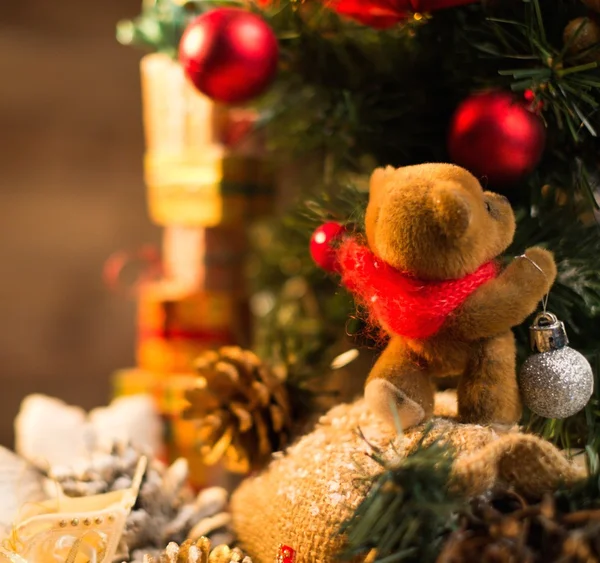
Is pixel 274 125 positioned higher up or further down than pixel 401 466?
higher up

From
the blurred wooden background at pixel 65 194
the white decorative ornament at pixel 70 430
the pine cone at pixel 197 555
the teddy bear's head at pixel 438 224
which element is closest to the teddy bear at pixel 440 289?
the teddy bear's head at pixel 438 224

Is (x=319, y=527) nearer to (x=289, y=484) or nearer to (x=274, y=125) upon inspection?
(x=289, y=484)

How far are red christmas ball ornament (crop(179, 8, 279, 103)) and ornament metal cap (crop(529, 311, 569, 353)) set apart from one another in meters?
0.31

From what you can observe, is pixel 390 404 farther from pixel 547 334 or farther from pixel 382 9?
pixel 382 9

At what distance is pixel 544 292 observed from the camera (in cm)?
42

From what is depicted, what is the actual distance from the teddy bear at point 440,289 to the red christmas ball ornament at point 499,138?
77mm

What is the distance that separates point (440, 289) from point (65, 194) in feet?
3.07

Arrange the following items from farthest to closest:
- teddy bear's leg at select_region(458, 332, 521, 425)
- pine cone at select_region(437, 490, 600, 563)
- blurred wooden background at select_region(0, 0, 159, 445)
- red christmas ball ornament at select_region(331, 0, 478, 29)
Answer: blurred wooden background at select_region(0, 0, 159, 445) → red christmas ball ornament at select_region(331, 0, 478, 29) → teddy bear's leg at select_region(458, 332, 521, 425) → pine cone at select_region(437, 490, 600, 563)

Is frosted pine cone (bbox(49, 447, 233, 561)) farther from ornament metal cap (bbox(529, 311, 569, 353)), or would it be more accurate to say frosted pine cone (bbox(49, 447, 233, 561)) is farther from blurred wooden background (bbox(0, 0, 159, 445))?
blurred wooden background (bbox(0, 0, 159, 445))

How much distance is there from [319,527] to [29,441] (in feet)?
1.02

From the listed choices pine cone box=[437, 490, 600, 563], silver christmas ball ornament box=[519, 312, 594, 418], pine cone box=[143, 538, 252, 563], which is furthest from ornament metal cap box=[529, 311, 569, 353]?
pine cone box=[143, 538, 252, 563]

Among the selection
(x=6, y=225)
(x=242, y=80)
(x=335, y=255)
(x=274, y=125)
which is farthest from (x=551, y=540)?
(x=6, y=225)

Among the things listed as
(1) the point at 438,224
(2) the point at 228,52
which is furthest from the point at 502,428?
(2) the point at 228,52

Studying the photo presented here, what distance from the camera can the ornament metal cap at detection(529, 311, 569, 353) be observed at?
0.43 m
